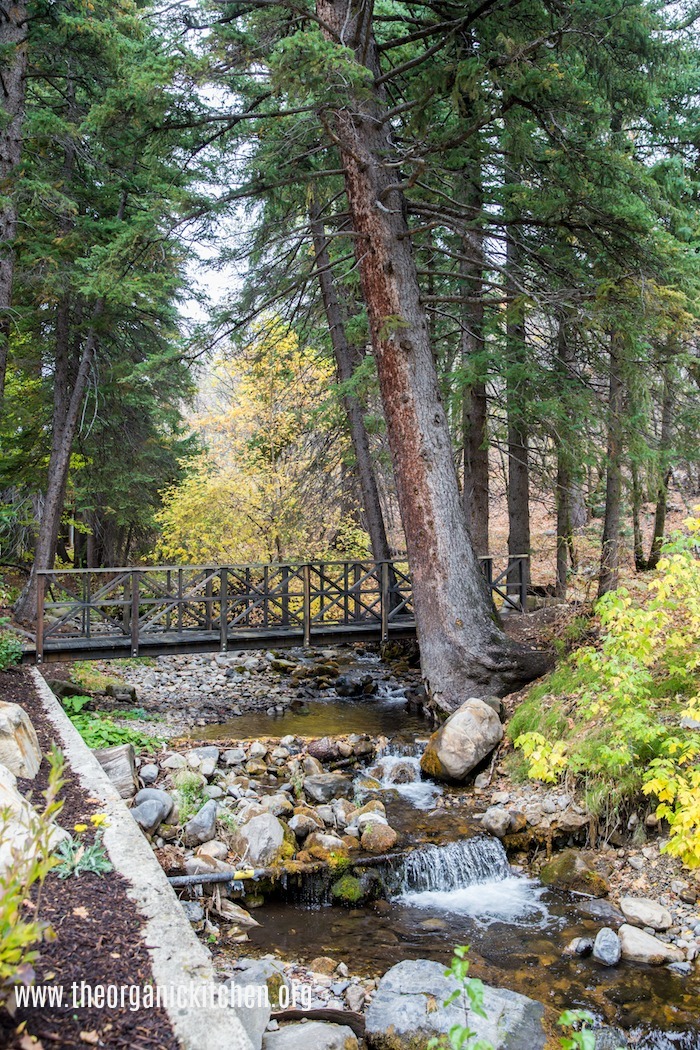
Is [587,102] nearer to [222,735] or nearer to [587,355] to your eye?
[587,355]

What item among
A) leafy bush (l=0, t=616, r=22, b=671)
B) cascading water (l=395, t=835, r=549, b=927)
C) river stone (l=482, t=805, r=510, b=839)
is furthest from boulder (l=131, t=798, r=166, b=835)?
leafy bush (l=0, t=616, r=22, b=671)

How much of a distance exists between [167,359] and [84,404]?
5469mm

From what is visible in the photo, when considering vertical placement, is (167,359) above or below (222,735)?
above

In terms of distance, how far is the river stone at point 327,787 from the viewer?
6277 mm

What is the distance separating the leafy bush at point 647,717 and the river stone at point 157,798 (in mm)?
2745

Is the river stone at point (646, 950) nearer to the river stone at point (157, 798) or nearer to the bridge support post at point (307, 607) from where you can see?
the river stone at point (157, 798)

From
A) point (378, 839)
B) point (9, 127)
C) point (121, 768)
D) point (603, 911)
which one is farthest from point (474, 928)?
point (9, 127)

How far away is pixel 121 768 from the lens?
224 inches

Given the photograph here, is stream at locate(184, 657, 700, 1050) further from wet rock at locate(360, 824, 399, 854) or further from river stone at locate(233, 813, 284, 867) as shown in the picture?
river stone at locate(233, 813, 284, 867)

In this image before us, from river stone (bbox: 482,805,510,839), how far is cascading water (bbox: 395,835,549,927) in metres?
0.11

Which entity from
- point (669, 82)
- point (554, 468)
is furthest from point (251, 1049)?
point (554, 468)

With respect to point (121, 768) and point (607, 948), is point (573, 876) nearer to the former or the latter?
point (607, 948)

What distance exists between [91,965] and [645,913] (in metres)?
3.40

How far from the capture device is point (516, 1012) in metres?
3.44
